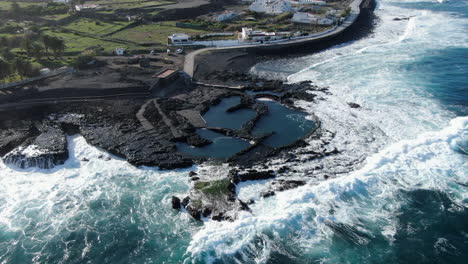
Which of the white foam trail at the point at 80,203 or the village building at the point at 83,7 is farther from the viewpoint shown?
the village building at the point at 83,7

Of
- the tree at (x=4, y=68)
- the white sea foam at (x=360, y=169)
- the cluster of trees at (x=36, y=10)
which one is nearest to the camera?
the white sea foam at (x=360, y=169)

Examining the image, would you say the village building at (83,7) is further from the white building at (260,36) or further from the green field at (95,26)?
the white building at (260,36)

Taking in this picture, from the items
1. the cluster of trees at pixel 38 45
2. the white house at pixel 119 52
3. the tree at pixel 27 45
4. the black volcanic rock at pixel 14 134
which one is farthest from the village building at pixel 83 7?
the black volcanic rock at pixel 14 134

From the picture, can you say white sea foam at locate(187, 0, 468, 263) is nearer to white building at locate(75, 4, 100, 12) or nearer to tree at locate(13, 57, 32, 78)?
tree at locate(13, 57, 32, 78)

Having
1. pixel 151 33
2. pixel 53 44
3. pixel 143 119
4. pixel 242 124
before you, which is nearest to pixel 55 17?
pixel 151 33

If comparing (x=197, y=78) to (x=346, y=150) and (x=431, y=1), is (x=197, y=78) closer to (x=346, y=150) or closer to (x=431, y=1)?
(x=346, y=150)

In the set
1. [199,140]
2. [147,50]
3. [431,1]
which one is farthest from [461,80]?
[431,1]

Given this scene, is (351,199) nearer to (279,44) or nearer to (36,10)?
(279,44)

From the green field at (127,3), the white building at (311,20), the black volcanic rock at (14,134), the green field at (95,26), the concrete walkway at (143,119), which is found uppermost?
the green field at (127,3)
